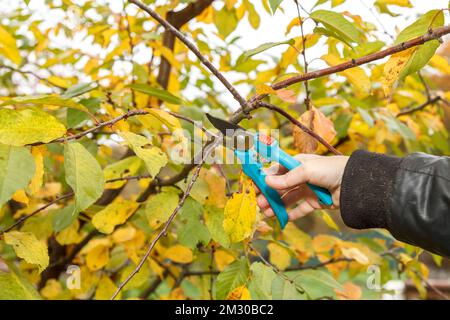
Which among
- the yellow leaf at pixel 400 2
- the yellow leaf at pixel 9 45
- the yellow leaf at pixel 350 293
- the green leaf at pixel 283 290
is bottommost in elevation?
the yellow leaf at pixel 350 293

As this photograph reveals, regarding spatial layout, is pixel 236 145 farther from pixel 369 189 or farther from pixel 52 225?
pixel 52 225

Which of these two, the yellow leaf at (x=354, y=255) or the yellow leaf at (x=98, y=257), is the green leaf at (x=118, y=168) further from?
the yellow leaf at (x=354, y=255)

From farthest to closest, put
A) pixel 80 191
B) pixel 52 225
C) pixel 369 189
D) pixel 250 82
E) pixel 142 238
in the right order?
1. pixel 250 82
2. pixel 142 238
3. pixel 52 225
4. pixel 369 189
5. pixel 80 191

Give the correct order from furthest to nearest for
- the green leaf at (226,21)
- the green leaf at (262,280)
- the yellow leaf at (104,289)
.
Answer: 1. the green leaf at (226,21)
2. the yellow leaf at (104,289)
3. the green leaf at (262,280)

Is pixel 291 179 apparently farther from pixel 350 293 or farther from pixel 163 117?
pixel 350 293

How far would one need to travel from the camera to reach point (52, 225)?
4.25 feet

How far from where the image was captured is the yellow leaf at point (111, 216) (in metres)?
1.06

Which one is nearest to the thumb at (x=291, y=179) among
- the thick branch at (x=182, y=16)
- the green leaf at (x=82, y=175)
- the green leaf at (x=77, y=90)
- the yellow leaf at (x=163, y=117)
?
the yellow leaf at (x=163, y=117)

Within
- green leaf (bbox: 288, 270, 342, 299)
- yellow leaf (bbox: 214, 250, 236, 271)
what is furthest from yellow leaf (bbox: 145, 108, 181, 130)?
yellow leaf (bbox: 214, 250, 236, 271)

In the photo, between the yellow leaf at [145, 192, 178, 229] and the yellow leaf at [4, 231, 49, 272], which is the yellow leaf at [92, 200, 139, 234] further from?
the yellow leaf at [4, 231, 49, 272]

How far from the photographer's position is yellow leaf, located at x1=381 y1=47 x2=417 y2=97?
82 cm

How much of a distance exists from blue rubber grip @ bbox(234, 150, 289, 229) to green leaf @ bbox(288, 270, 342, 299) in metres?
0.19
